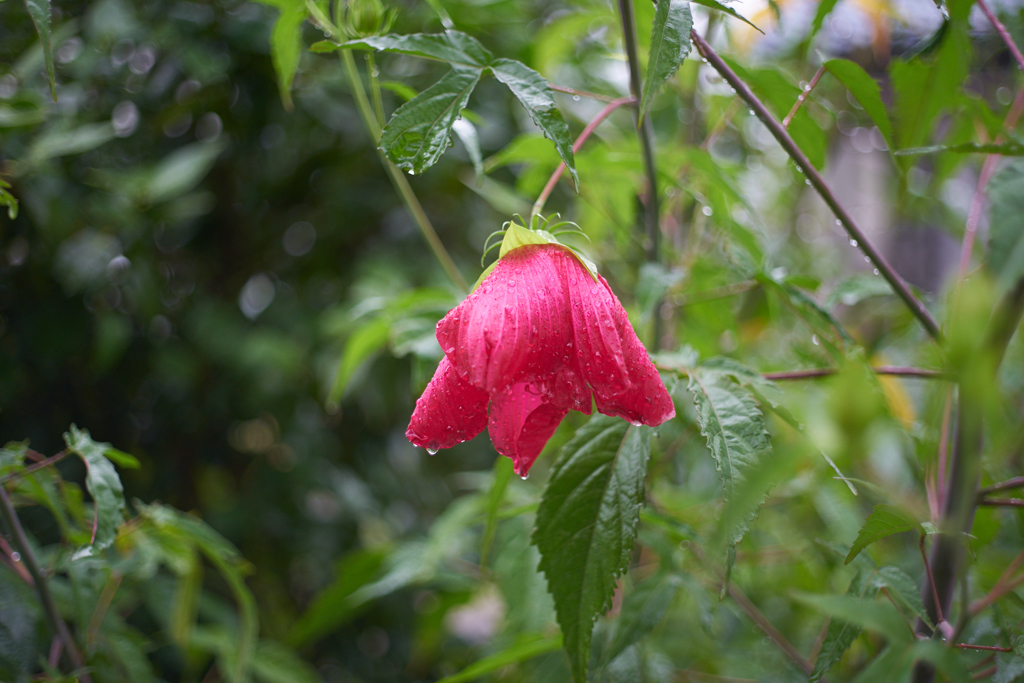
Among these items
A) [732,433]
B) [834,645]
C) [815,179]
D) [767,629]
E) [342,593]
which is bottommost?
[342,593]

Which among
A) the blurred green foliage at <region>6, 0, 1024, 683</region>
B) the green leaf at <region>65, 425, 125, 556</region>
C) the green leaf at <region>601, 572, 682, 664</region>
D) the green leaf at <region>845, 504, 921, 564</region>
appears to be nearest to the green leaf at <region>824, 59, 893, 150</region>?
the blurred green foliage at <region>6, 0, 1024, 683</region>

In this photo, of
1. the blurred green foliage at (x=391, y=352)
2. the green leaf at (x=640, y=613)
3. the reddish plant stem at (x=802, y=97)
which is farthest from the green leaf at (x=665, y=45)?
the green leaf at (x=640, y=613)

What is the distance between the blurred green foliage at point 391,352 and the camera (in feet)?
1.30

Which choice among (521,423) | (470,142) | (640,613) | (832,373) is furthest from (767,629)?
(470,142)

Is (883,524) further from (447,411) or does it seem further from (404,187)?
(404,187)

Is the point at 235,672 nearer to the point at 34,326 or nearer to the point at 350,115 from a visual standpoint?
the point at 34,326

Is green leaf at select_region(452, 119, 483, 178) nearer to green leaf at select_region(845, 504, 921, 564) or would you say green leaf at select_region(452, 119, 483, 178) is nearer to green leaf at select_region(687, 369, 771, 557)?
green leaf at select_region(687, 369, 771, 557)

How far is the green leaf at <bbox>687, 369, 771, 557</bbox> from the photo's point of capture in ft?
0.91

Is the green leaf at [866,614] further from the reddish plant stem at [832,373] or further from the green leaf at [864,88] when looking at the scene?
the green leaf at [864,88]

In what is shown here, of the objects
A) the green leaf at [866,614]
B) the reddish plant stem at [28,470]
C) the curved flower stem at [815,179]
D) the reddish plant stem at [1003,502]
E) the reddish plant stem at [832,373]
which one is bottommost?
the reddish plant stem at [28,470]

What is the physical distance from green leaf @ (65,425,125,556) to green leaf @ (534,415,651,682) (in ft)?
0.81

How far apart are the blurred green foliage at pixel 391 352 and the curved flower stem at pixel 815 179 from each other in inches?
1.2

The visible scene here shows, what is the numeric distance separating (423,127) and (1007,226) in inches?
9.5

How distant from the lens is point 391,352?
79 cm
